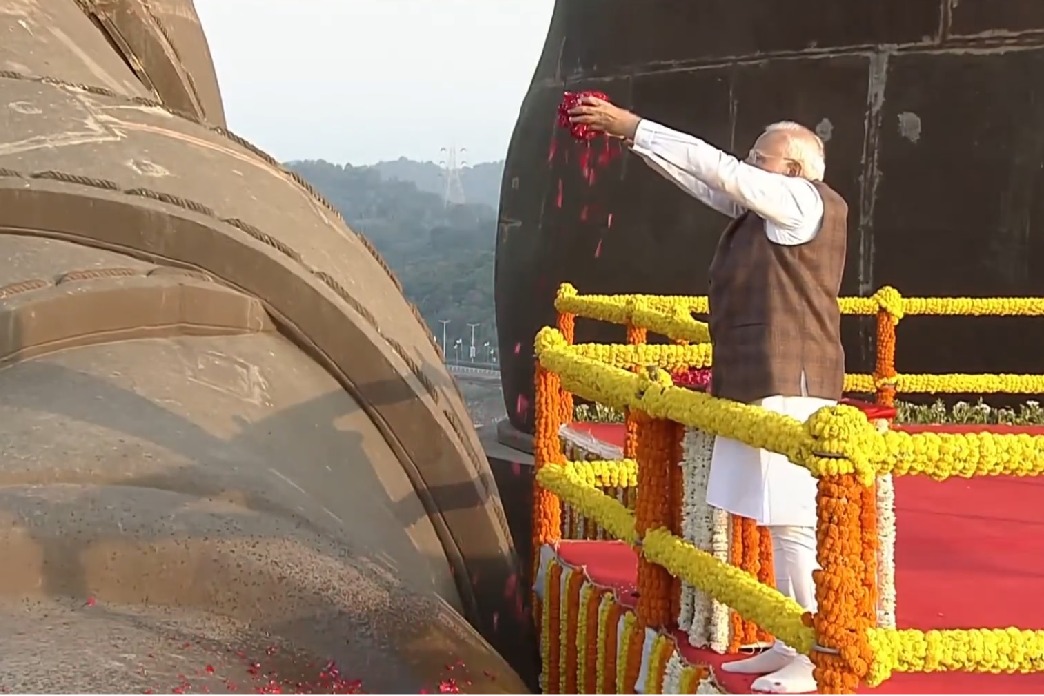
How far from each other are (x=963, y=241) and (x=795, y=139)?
6.43 meters

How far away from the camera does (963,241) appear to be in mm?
9375

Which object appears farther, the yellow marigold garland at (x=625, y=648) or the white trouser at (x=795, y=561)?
the yellow marigold garland at (x=625, y=648)

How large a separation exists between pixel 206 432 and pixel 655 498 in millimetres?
1777

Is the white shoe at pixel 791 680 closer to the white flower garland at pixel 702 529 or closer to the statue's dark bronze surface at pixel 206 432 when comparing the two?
the white flower garland at pixel 702 529

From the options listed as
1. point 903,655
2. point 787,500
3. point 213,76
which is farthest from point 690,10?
point 903,655

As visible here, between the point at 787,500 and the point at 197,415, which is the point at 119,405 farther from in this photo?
the point at 787,500

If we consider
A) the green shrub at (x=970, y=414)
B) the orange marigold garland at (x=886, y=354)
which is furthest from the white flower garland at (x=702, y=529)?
the green shrub at (x=970, y=414)

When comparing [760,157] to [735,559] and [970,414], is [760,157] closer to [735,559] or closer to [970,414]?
[735,559]

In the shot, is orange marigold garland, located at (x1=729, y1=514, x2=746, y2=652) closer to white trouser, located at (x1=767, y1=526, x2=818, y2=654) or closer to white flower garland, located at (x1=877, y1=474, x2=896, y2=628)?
white trouser, located at (x1=767, y1=526, x2=818, y2=654)

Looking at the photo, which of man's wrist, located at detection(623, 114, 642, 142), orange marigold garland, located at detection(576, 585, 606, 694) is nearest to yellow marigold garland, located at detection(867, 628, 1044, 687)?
man's wrist, located at detection(623, 114, 642, 142)

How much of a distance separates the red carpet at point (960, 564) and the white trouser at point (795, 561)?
0.96 ft

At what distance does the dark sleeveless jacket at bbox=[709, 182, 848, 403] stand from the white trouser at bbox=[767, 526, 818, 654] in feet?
1.25

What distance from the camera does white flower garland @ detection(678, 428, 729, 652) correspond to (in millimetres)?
3668

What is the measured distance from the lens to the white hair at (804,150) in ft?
11.4
